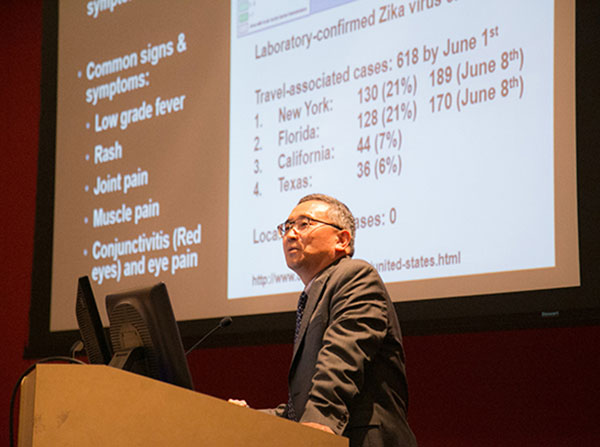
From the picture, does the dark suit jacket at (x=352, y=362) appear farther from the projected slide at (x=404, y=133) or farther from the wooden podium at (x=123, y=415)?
the projected slide at (x=404, y=133)

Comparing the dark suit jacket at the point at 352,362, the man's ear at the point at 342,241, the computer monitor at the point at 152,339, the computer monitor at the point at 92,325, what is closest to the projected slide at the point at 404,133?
the man's ear at the point at 342,241

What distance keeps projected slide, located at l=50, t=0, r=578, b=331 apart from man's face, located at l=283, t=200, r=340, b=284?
27.0 inches

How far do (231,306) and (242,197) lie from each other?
47 cm

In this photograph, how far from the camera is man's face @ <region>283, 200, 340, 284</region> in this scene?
8.21 ft

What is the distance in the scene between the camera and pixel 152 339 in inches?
73.0

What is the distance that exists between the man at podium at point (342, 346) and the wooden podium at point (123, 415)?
28 cm

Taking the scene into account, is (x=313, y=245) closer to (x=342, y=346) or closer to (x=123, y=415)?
(x=342, y=346)

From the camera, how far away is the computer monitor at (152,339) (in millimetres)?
1832

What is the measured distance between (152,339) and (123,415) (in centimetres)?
30

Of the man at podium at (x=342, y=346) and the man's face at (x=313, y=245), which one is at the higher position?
the man's face at (x=313, y=245)

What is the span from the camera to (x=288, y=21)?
3.69 m

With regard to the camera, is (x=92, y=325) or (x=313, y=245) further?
(x=313, y=245)

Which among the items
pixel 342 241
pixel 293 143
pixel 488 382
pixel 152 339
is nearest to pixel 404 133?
pixel 293 143

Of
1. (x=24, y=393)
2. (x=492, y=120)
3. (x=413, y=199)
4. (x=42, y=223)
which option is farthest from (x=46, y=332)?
(x=24, y=393)
